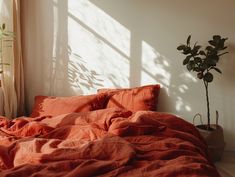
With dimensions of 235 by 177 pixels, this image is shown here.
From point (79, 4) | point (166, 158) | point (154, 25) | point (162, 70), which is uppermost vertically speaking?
point (79, 4)

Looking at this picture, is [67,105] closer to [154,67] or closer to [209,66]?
[154,67]

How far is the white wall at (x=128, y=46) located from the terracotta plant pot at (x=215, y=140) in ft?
0.79

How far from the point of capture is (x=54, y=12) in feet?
11.3

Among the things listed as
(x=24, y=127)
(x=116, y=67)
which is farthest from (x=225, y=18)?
(x=24, y=127)

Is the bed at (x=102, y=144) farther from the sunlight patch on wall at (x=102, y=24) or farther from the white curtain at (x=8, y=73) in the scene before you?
the sunlight patch on wall at (x=102, y=24)

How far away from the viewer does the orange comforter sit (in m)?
1.71

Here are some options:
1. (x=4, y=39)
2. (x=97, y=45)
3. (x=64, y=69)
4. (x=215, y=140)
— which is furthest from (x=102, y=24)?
(x=215, y=140)

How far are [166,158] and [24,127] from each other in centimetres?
119

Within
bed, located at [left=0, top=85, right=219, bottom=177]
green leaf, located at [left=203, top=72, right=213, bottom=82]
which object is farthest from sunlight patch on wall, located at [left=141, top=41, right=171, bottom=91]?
green leaf, located at [left=203, top=72, right=213, bottom=82]

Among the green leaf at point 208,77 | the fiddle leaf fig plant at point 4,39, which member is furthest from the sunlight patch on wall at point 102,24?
the green leaf at point 208,77

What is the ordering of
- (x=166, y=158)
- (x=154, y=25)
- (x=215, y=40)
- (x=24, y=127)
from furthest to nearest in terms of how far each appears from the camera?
(x=154, y=25)
(x=215, y=40)
(x=24, y=127)
(x=166, y=158)

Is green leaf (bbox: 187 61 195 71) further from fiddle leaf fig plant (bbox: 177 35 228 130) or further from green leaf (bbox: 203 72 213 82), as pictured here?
green leaf (bbox: 203 72 213 82)

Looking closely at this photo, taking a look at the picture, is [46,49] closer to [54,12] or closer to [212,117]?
[54,12]

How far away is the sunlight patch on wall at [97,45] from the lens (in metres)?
3.35
